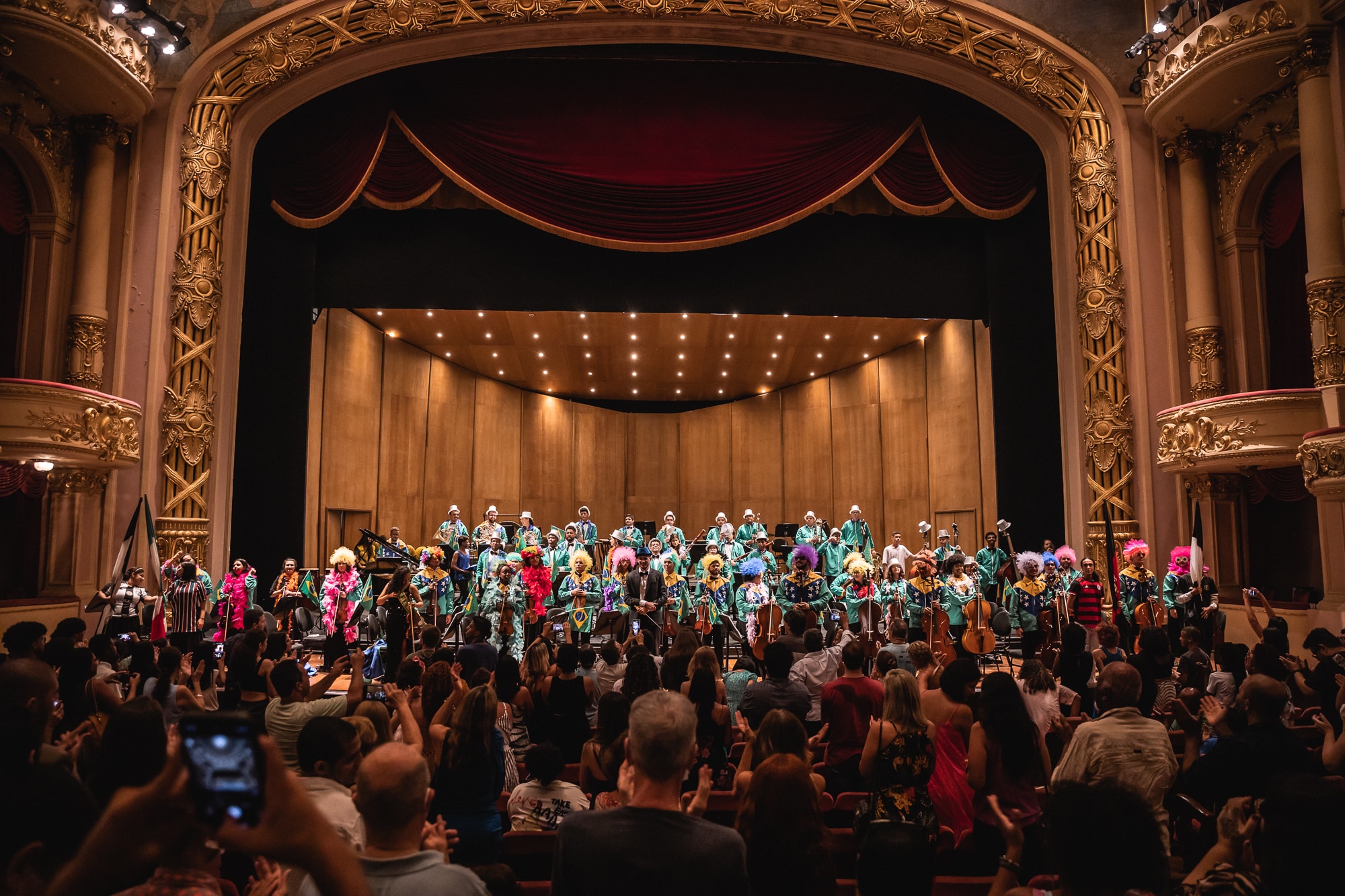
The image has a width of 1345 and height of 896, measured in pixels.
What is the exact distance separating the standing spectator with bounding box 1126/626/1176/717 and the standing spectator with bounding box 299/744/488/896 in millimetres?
4694

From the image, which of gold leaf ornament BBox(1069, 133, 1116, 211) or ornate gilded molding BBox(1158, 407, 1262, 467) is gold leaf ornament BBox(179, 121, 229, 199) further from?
ornate gilded molding BBox(1158, 407, 1262, 467)

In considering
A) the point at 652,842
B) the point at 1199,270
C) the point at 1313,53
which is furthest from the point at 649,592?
the point at 652,842

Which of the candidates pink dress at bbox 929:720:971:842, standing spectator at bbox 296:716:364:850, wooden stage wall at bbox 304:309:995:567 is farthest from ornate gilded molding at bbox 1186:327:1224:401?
standing spectator at bbox 296:716:364:850

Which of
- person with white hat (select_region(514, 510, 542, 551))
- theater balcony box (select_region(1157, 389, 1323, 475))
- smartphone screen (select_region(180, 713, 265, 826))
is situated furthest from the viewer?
person with white hat (select_region(514, 510, 542, 551))

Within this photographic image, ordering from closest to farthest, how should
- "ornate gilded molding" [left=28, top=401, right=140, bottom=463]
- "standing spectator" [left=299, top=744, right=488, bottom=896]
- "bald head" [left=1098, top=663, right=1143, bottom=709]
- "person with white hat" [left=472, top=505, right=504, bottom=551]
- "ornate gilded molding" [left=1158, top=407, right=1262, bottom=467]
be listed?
"standing spectator" [left=299, top=744, right=488, bottom=896]
"bald head" [left=1098, top=663, right=1143, bottom=709]
"ornate gilded molding" [left=28, top=401, right=140, bottom=463]
"ornate gilded molding" [left=1158, top=407, right=1262, bottom=467]
"person with white hat" [left=472, top=505, right=504, bottom=551]

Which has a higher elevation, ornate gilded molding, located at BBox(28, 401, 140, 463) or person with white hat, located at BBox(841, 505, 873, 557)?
ornate gilded molding, located at BBox(28, 401, 140, 463)

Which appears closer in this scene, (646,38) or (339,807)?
(339,807)

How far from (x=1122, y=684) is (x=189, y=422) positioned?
462 inches

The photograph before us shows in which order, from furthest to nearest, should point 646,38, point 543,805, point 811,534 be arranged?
point 811,534 → point 646,38 → point 543,805

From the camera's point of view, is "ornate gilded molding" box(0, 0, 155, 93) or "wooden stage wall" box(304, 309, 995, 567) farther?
"wooden stage wall" box(304, 309, 995, 567)

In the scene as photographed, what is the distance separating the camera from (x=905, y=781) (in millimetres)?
3168

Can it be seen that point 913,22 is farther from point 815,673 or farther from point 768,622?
point 815,673

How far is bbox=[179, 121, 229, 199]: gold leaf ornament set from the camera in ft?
40.6

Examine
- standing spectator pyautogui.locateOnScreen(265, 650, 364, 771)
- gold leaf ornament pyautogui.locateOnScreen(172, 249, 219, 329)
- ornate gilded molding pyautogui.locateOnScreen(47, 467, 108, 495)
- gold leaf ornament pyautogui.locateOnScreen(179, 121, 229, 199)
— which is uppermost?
gold leaf ornament pyautogui.locateOnScreen(179, 121, 229, 199)
